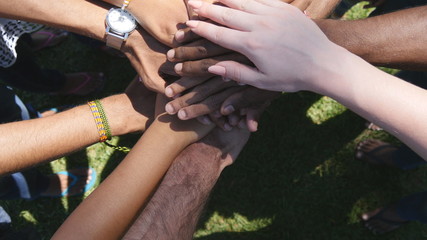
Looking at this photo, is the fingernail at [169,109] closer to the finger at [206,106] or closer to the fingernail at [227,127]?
the finger at [206,106]

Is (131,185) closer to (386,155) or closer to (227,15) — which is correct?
(227,15)

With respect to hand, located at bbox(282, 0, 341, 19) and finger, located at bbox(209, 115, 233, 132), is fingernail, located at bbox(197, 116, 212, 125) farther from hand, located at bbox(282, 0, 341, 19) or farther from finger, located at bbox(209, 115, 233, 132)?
hand, located at bbox(282, 0, 341, 19)

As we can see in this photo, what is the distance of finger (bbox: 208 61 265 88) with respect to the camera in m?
1.48

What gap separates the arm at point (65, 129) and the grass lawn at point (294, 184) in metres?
1.10

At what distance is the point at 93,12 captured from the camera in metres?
1.90

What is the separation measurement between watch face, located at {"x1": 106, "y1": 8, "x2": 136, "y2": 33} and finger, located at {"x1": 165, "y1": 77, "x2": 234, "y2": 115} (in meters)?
0.48

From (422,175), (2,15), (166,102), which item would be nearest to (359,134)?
(422,175)

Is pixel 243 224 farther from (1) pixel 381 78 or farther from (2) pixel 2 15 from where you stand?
(2) pixel 2 15

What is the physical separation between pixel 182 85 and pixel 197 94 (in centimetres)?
9

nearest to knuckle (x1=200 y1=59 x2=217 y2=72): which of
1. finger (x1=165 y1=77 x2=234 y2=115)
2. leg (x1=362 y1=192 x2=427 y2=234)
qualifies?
finger (x1=165 y1=77 x2=234 y2=115)

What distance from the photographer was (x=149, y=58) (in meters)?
1.87

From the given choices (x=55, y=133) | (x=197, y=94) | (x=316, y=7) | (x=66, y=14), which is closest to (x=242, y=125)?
(x=197, y=94)

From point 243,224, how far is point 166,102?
1446 mm

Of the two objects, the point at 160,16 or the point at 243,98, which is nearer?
the point at 243,98
